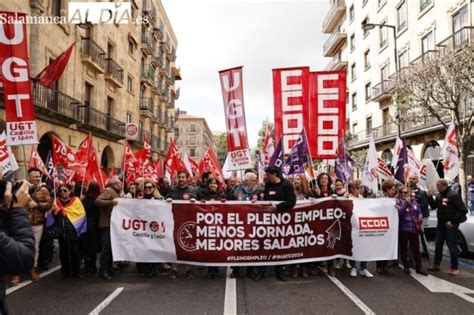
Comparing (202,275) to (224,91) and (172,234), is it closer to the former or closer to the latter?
(172,234)

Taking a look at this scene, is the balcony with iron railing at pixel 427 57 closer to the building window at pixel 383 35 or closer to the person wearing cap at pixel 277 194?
Result: the building window at pixel 383 35

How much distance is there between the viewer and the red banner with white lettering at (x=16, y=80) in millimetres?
6326

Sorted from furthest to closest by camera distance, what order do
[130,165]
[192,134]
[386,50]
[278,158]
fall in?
[192,134] < [386,50] < [130,165] < [278,158]

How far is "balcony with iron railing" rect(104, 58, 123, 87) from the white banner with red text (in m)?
17.5

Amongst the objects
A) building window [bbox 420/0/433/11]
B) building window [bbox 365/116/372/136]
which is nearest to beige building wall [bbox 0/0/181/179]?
building window [bbox 365/116/372/136]

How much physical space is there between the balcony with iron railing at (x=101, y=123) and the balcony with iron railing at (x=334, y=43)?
23626mm

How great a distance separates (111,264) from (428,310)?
4.89 metres

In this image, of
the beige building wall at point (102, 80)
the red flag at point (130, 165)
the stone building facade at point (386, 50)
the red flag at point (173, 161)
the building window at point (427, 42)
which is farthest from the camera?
the building window at point (427, 42)

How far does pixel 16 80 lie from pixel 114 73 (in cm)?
1703

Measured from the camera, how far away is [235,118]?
8531mm

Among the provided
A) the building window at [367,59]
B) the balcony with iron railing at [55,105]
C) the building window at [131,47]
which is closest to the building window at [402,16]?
the building window at [367,59]

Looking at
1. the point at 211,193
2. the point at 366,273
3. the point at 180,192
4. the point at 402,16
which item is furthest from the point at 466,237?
the point at 402,16

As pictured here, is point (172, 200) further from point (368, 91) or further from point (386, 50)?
point (368, 91)

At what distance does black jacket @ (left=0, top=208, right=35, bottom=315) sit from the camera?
207 centimetres
